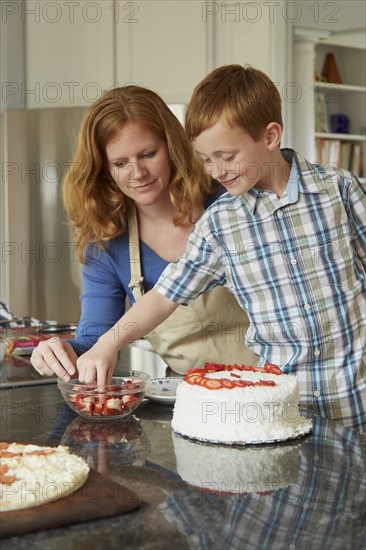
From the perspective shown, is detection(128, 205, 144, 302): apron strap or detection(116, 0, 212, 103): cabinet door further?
detection(116, 0, 212, 103): cabinet door

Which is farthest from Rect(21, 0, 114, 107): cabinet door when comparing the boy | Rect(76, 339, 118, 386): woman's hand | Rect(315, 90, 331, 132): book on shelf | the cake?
the cake

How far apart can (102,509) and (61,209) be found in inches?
150

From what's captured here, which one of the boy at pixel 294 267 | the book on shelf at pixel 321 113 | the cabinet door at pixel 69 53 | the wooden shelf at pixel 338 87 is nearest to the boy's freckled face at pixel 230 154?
the boy at pixel 294 267

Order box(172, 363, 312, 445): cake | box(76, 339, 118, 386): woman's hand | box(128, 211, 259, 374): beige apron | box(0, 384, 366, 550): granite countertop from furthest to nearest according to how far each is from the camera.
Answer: box(128, 211, 259, 374): beige apron, box(76, 339, 118, 386): woman's hand, box(172, 363, 312, 445): cake, box(0, 384, 366, 550): granite countertop

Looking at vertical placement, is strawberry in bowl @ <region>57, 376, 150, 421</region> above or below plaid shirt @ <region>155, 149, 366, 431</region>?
below

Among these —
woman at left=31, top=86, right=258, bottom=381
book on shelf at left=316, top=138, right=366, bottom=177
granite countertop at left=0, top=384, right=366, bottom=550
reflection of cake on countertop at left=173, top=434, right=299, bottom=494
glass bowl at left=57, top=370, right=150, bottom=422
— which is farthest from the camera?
book on shelf at left=316, top=138, right=366, bottom=177

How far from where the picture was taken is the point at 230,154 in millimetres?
1839

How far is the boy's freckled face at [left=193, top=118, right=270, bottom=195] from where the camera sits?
6.03ft

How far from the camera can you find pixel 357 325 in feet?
6.50

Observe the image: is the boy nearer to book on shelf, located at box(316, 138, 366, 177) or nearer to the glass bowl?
the glass bowl

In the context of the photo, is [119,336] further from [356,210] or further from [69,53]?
[69,53]

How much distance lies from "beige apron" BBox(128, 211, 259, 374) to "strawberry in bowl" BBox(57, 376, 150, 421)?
0.55 metres

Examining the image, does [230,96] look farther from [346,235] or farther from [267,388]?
[267,388]

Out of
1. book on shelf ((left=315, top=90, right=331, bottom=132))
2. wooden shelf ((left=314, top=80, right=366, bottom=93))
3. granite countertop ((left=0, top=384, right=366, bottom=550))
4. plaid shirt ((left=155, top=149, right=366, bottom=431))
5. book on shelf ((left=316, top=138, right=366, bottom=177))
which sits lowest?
granite countertop ((left=0, top=384, right=366, bottom=550))
